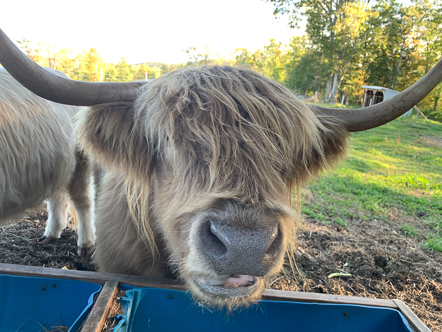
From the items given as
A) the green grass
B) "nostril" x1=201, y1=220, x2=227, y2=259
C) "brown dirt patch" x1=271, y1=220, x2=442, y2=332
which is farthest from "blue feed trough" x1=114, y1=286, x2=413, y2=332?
the green grass

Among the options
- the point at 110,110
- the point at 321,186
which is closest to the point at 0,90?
the point at 110,110

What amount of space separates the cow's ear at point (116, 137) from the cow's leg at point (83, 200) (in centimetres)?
190

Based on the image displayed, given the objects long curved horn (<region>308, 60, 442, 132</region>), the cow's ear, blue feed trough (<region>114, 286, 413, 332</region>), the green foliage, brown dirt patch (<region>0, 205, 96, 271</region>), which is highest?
the green foliage

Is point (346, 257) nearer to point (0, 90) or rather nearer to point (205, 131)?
point (205, 131)

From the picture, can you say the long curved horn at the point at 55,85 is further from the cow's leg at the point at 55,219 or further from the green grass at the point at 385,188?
the cow's leg at the point at 55,219

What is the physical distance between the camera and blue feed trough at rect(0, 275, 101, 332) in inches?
66.8

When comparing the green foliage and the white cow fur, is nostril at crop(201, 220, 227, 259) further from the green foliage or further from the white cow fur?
the green foliage

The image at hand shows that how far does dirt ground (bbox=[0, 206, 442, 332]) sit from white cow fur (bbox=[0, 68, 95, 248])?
0.47m

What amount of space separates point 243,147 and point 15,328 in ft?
5.66

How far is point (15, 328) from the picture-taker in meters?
1.77

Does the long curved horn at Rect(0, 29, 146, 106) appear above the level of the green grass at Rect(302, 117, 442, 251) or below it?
above

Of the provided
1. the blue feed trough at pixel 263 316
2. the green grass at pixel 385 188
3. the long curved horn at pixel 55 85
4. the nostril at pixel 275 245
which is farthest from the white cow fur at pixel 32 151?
the green grass at pixel 385 188

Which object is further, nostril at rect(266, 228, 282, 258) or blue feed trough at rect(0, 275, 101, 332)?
blue feed trough at rect(0, 275, 101, 332)

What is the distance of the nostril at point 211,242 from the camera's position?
1.18 m
